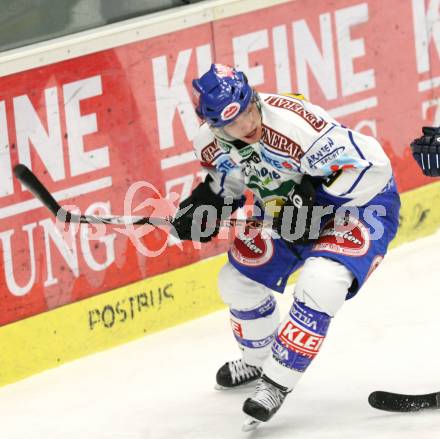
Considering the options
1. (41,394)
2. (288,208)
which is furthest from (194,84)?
(41,394)

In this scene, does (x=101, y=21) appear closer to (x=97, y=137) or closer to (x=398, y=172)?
(x=97, y=137)

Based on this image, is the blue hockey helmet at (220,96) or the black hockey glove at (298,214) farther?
the black hockey glove at (298,214)

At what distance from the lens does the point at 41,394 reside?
5375 mm

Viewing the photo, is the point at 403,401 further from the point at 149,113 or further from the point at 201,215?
the point at 149,113

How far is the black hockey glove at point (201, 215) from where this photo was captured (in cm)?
491

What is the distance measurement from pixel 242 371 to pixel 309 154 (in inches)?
41.2

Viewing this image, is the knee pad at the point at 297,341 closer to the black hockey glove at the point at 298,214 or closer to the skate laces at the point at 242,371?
the black hockey glove at the point at 298,214

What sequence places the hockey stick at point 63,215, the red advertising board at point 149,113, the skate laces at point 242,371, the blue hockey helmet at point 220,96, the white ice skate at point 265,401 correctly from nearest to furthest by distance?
the blue hockey helmet at point 220,96 → the white ice skate at point 265,401 → the hockey stick at point 63,215 → the skate laces at point 242,371 → the red advertising board at point 149,113

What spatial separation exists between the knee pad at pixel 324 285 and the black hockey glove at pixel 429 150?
46 cm

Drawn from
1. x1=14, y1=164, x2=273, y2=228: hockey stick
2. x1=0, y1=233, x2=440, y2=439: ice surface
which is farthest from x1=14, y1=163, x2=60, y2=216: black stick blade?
x1=0, y1=233, x2=440, y2=439: ice surface

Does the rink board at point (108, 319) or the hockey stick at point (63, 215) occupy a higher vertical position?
the hockey stick at point (63, 215)

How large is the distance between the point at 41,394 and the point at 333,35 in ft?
7.64

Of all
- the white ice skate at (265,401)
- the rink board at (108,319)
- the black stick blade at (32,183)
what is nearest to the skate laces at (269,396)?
the white ice skate at (265,401)

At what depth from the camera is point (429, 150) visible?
15.2 feet
